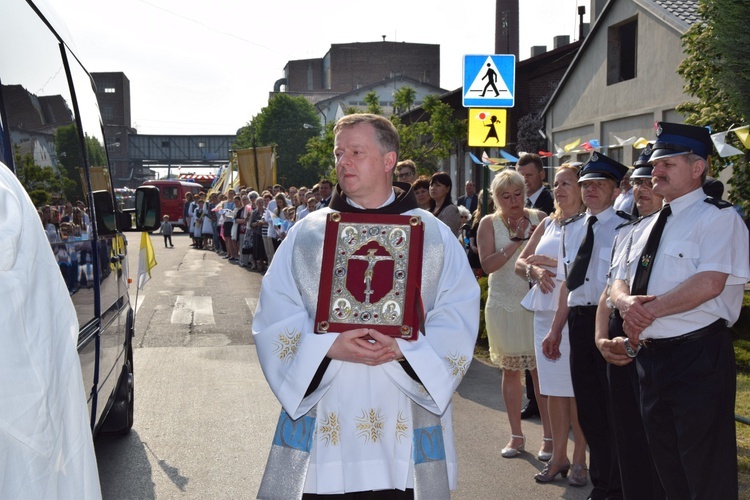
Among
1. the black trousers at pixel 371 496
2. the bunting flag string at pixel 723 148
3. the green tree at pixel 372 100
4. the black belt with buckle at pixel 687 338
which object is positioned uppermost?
the green tree at pixel 372 100

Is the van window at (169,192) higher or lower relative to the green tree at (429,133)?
lower

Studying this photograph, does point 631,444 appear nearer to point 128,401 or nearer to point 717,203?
point 717,203

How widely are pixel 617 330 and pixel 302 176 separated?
72569mm

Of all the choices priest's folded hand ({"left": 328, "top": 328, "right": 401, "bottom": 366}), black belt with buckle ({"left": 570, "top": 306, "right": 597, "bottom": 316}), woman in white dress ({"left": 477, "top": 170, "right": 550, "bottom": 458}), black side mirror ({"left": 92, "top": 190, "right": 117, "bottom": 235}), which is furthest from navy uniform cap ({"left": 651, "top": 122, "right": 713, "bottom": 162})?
black side mirror ({"left": 92, "top": 190, "right": 117, "bottom": 235})

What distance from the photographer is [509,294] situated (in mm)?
6715

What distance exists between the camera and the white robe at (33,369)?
169cm

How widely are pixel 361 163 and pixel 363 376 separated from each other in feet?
2.75

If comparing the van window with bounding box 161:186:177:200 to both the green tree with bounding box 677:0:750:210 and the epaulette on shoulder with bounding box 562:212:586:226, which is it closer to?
the green tree with bounding box 677:0:750:210

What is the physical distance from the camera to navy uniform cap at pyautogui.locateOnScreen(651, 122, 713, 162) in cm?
434

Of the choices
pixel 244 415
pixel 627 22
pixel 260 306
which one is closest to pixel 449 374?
pixel 260 306

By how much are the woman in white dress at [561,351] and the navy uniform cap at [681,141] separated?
1.47 m

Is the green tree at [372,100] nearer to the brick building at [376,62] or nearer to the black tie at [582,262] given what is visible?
the black tie at [582,262]

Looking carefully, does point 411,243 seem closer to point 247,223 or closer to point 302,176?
point 247,223

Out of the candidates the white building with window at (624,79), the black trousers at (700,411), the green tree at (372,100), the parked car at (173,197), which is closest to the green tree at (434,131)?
the green tree at (372,100)
